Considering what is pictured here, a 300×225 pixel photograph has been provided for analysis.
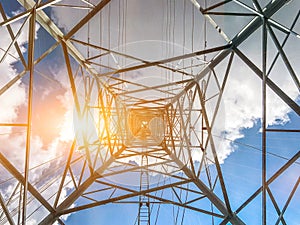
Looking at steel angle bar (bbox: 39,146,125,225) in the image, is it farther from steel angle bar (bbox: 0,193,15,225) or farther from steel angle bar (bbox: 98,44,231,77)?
steel angle bar (bbox: 98,44,231,77)

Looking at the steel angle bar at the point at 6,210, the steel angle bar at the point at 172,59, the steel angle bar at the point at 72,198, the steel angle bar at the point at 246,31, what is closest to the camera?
the steel angle bar at the point at 6,210

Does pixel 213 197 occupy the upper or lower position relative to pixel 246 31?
lower

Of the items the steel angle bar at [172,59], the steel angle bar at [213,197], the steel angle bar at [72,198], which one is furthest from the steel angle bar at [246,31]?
the steel angle bar at [72,198]

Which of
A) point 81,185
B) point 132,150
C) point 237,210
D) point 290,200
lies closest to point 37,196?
point 81,185

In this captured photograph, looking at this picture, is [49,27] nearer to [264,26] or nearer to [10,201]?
[10,201]

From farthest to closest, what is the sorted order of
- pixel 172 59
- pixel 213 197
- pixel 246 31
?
pixel 172 59
pixel 213 197
pixel 246 31

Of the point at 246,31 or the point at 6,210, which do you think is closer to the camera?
the point at 6,210

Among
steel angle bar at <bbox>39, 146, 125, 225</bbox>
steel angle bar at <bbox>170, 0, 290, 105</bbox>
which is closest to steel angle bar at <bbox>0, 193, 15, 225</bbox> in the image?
steel angle bar at <bbox>39, 146, 125, 225</bbox>

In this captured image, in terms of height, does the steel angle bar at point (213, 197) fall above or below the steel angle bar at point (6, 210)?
below

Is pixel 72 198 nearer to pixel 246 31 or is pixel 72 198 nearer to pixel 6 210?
pixel 6 210

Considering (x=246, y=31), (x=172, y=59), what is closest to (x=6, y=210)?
(x=172, y=59)

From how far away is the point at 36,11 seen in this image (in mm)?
5133

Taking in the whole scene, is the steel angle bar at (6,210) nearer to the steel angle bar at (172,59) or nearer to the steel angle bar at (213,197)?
the steel angle bar at (213,197)

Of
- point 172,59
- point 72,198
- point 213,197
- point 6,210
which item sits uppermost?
point 172,59
